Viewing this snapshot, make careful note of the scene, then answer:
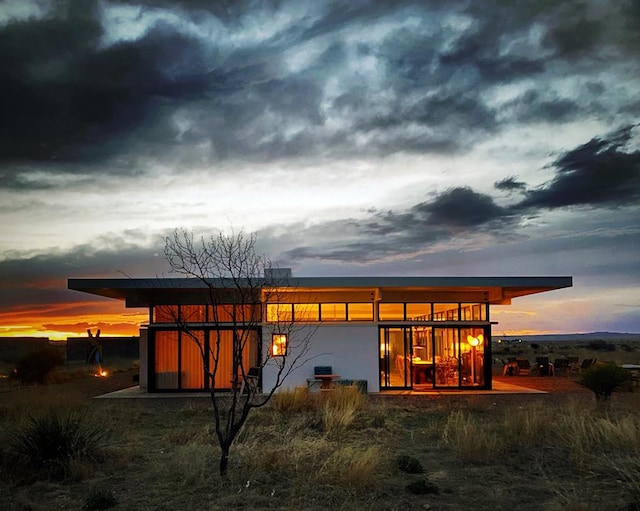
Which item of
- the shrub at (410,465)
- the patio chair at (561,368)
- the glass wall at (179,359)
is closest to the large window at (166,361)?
the glass wall at (179,359)

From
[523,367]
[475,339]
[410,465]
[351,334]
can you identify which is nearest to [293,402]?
[410,465]

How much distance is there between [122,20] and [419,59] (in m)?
6.22

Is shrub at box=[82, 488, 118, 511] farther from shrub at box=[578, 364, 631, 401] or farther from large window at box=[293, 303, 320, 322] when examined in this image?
large window at box=[293, 303, 320, 322]

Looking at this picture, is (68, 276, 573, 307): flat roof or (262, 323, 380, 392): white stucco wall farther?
(262, 323, 380, 392): white stucco wall

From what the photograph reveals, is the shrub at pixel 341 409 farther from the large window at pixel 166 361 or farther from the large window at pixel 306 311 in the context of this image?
the large window at pixel 166 361

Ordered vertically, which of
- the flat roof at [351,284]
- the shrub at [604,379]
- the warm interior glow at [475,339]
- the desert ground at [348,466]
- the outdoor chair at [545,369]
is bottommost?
the outdoor chair at [545,369]

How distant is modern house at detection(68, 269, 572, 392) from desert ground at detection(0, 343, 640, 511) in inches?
299

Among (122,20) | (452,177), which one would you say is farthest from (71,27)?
(452,177)

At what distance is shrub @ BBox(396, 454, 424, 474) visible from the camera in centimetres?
890

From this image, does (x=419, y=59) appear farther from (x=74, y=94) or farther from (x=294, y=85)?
(x=74, y=94)

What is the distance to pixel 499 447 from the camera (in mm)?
9906

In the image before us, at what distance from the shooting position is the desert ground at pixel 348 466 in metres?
7.54

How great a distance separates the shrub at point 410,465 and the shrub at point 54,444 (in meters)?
4.37

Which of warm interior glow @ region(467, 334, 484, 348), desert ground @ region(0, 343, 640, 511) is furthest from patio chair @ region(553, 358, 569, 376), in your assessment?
desert ground @ region(0, 343, 640, 511)
